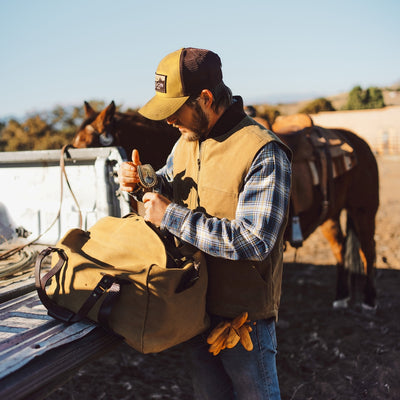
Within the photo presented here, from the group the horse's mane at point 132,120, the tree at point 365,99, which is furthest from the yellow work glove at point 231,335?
the tree at point 365,99

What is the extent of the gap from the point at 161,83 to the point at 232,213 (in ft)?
1.90

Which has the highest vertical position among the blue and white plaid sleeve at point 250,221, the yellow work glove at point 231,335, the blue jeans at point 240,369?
the blue and white plaid sleeve at point 250,221

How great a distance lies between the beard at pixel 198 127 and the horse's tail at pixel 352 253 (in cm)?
352

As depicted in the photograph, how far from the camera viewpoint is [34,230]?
9.05 ft

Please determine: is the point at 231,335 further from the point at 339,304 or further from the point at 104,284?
the point at 339,304

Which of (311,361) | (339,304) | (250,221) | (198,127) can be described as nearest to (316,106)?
(339,304)

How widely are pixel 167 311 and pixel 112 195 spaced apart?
127cm

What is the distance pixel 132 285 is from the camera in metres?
1.39

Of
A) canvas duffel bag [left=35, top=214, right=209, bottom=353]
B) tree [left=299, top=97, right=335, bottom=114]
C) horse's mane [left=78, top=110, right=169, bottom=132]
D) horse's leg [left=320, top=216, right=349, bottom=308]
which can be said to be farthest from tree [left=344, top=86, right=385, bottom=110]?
canvas duffel bag [left=35, top=214, right=209, bottom=353]

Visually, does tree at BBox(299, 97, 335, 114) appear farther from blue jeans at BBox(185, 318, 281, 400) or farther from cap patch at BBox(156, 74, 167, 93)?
blue jeans at BBox(185, 318, 281, 400)

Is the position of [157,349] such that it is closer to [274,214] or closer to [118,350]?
[274,214]

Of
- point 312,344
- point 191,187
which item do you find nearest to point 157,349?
point 191,187

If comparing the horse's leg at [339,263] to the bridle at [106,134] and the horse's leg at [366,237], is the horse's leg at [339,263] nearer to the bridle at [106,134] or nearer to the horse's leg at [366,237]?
the horse's leg at [366,237]

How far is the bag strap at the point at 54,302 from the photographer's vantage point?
4.63ft
